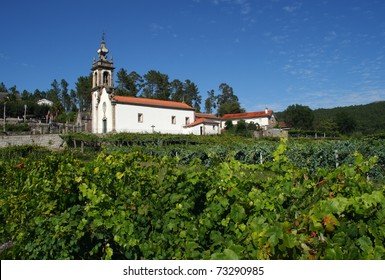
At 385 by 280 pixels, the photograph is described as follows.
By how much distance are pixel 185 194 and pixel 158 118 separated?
1905 inches

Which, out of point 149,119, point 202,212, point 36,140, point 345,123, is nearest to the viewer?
point 202,212

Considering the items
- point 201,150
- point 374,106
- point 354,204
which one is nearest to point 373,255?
point 354,204

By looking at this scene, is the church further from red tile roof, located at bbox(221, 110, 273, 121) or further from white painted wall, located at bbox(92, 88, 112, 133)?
red tile roof, located at bbox(221, 110, 273, 121)

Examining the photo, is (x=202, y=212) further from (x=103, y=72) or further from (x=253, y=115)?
(x=253, y=115)

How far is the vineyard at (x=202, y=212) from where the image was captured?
6.49ft

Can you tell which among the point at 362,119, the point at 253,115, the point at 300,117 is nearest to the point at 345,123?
the point at 300,117

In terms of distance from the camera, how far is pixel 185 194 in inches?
133

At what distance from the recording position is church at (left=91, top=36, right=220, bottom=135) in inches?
1859

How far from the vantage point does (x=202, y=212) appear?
3.55 metres

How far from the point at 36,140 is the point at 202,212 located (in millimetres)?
38743

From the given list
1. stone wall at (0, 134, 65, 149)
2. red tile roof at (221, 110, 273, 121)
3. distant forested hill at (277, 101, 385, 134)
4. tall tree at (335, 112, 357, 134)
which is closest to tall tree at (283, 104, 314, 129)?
distant forested hill at (277, 101, 385, 134)

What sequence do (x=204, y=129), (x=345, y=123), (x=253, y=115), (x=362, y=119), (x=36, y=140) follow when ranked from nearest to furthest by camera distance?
(x=36, y=140) → (x=204, y=129) → (x=253, y=115) → (x=345, y=123) → (x=362, y=119)

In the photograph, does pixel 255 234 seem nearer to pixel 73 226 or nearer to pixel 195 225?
pixel 195 225

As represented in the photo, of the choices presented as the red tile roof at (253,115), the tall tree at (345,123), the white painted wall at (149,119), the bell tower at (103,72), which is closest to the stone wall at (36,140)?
the white painted wall at (149,119)
